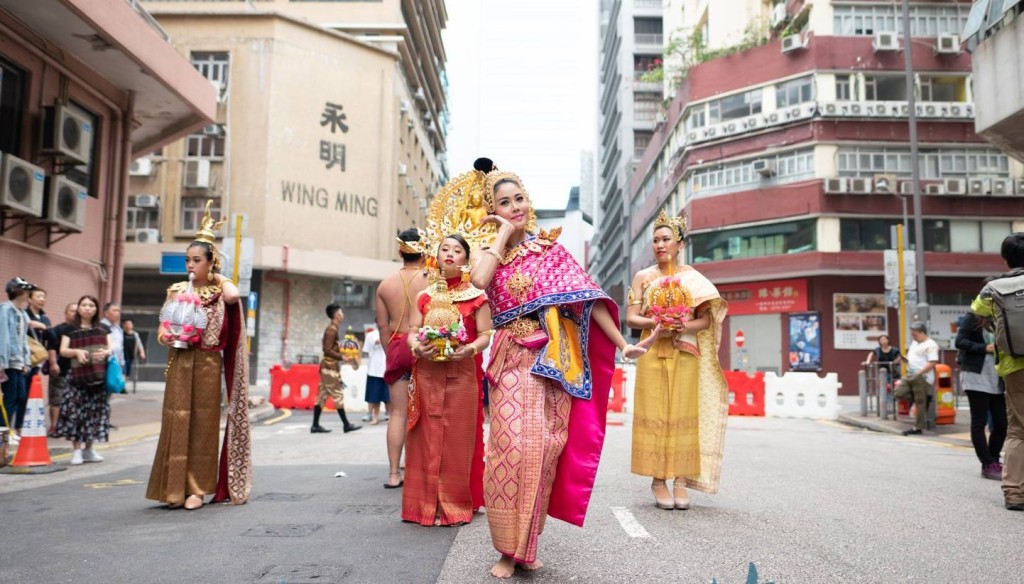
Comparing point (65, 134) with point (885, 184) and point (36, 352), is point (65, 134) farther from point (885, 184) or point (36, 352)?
point (885, 184)

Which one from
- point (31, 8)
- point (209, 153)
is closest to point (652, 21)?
point (209, 153)

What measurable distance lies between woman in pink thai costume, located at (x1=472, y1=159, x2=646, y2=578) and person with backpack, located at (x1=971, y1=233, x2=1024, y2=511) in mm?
3671

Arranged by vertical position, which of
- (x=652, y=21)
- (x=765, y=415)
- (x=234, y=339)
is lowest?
(x=765, y=415)

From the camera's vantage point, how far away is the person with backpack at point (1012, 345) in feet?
20.3

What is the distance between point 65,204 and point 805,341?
26.3 metres

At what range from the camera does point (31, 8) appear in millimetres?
11836

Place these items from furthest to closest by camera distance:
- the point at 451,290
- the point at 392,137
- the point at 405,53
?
1. the point at 405,53
2. the point at 392,137
3. the point at 451,290

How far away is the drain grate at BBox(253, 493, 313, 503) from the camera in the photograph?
6.09 metres

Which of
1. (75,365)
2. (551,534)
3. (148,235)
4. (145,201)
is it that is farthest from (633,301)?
(145,201)

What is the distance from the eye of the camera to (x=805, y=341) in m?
31.7

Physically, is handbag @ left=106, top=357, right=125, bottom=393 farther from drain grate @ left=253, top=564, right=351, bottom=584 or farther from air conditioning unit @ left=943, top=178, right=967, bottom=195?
air conditioning unit @ left=943, top=178, right=967, bottom=195

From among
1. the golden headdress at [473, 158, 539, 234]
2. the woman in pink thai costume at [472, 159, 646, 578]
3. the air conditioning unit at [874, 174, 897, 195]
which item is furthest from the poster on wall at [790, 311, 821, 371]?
the golden headdress at [473, 158, 539, 234]

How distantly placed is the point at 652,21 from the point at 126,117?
5410 centimetres

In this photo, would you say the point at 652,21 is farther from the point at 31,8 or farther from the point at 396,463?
the point at 396,463
